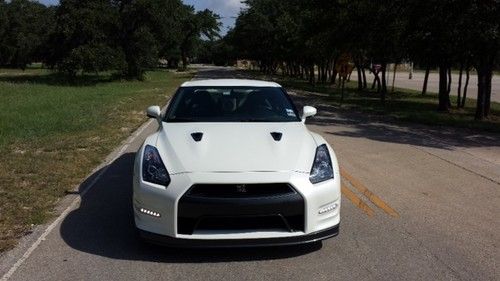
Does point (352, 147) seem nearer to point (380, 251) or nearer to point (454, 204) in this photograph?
point (454, 204)

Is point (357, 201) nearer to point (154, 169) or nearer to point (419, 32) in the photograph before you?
point (154, 169)

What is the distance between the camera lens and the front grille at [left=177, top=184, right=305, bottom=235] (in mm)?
4711

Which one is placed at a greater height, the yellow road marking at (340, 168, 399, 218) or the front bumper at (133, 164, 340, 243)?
the front bumper at (133, 164, 340, 243)

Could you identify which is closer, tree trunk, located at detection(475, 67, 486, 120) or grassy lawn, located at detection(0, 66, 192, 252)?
grassy lawn, located at detection(0, 66, 192, 252)

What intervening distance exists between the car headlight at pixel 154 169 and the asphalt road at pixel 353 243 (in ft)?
2.23

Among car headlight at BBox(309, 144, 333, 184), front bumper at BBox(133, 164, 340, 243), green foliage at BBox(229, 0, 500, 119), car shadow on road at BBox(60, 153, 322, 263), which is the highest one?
green foliage at BBox(229, 0, 500, 119)

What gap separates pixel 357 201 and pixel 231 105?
6.42 feet

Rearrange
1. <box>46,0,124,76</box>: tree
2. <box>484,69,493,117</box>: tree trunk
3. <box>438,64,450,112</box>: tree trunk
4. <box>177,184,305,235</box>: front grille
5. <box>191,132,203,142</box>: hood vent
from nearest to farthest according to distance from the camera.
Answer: <box>177,184,305,235</box>: front grille < <box>191,132,203,142</box>: hood vent < <box>484,69,493,117</box>: tree trunk < <box>438,64,450,112</box>: tree trunk < <box>46,0,124,76</box>: tree

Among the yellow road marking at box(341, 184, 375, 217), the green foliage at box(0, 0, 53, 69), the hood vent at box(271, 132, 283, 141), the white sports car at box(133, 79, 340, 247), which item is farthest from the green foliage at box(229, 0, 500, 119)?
the green foliage at box(0, 0, 53, 69)

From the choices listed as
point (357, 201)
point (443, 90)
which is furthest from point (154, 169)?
point (443, 90)

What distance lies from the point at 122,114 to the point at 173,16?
32231mm

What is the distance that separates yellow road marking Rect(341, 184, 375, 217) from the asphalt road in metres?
0.01

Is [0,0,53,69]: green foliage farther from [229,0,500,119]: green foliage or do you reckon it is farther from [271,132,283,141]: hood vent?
[271,132,283,141]: hood vent

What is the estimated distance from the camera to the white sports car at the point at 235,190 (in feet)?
15.6
